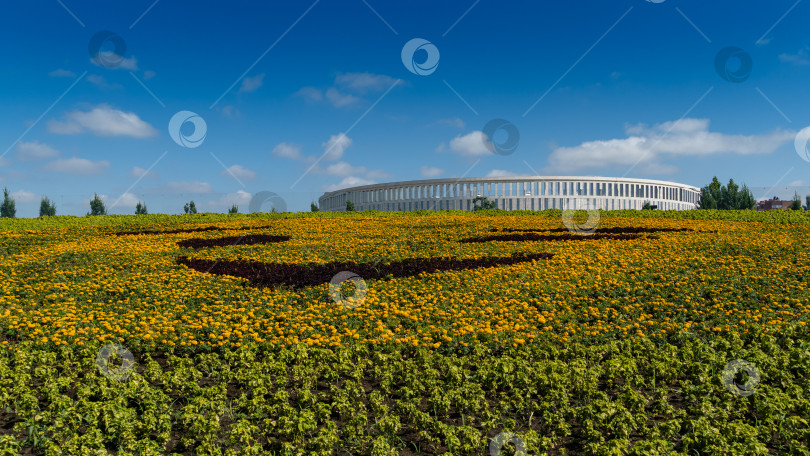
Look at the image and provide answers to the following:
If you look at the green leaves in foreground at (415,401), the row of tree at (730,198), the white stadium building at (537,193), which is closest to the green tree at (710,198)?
the row of tree at (730,198)

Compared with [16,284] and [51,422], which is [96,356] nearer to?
[51,422]

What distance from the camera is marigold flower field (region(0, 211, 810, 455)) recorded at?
502cm

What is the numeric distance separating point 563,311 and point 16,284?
455 inches

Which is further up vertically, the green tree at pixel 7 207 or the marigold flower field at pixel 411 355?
the green tree at pixel 7 207

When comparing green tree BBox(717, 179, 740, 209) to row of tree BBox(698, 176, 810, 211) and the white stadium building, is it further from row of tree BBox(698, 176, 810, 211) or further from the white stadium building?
the white stadium building

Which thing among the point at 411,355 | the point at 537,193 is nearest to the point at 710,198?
the point at 537,193

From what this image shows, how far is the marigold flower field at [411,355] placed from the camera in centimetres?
502

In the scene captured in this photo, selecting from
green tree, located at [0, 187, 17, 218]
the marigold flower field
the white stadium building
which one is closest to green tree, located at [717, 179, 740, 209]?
the white stadium building

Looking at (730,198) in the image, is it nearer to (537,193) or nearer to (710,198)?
(710,198)

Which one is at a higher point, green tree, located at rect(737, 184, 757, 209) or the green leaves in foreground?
green tree, located at rect(737, 184, 757, 209)

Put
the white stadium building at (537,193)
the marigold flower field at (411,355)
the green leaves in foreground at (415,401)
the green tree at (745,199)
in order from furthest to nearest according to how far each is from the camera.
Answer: the white stadium building at (537,193) → the green tree at (745,199) → the marigold flower field at (411,355) → the green leaves in foreground at (415,401)

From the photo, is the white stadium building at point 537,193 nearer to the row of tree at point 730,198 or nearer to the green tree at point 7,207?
the row of tree at point 730,198

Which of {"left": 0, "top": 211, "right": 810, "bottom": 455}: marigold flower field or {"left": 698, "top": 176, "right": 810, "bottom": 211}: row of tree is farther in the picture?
{"left": 698, "top": 176, "right": 810, "bottom": 211}: row of tree

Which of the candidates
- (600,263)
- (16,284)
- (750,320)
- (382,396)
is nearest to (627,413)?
(382,396)
